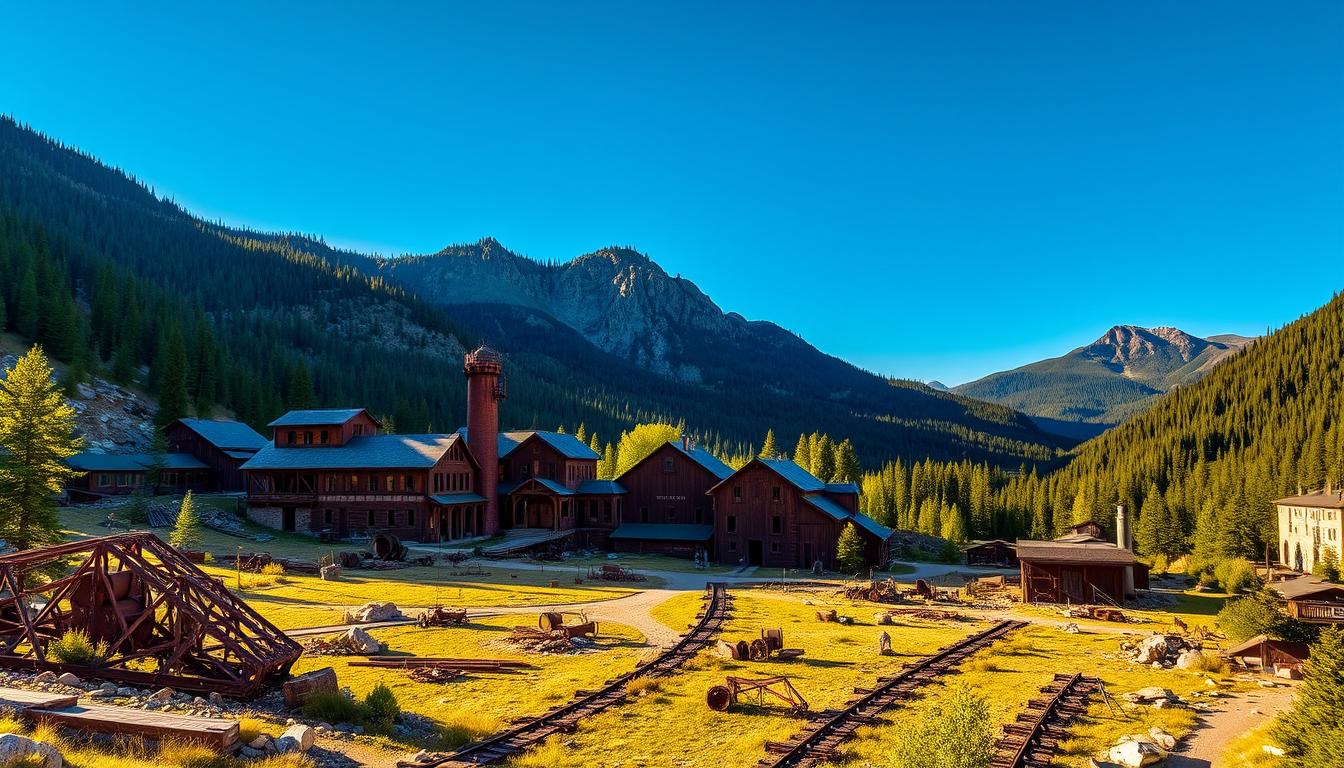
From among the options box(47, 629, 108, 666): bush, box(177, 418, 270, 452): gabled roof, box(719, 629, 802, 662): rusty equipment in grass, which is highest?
box(177, 418, 270, 452): gabled roof

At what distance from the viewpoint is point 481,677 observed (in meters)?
26.6

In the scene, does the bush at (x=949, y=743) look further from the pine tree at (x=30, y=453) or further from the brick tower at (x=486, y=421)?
the brick tower at (x=486, y=421)

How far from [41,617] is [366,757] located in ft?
43.4

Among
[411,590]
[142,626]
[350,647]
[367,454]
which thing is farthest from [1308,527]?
[142,626]

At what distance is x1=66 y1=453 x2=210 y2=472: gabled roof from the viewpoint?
73312 millimetres

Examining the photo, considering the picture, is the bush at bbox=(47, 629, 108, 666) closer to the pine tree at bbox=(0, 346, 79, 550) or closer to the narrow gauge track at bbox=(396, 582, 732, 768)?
the narrow gauge track at bbox=(396, 582, 732, 768)

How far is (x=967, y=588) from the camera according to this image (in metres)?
54.0

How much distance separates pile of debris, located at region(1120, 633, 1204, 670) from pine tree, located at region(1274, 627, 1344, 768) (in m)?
16.0

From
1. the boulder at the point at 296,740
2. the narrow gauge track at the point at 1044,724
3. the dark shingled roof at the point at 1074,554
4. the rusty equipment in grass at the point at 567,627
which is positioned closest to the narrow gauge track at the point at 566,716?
the boulder at the point at 296,740

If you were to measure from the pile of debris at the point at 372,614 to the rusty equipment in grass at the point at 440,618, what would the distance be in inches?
45.0

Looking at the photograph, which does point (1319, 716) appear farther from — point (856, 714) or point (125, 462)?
point (125, 462)

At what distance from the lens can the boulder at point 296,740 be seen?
18.0 metres

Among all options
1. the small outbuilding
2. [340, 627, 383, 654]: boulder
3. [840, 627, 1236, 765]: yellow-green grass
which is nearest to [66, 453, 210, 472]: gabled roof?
[340, 627, 383, 654]: boulder

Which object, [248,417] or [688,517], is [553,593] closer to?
[688,517]
